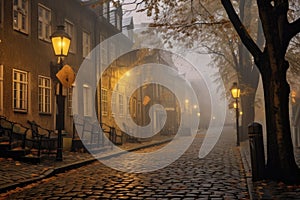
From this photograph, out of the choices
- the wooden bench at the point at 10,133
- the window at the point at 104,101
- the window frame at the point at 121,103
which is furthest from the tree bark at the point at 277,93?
the window frame at the point at 121,103

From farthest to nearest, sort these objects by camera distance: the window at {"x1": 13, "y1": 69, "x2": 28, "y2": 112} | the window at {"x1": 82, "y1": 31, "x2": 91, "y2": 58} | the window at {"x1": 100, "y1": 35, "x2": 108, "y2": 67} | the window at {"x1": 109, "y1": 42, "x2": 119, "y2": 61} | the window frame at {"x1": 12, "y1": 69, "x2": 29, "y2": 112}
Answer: the window at {"x1": 109, "y1": 42, "x2": 119, "y2": 61}, the window at {"x1": 100, "y1": 35, "x2": 108, "y2": 67}, the window at {"x1": 82, "y1": 31, "x2": 91, "y2": 58}, the window at {"x1": 13, "y1": 69, "x2": 28, "y2": 112}, the window frame at {"x1": 12, "y1": 69, "x2": 29, "y2": 112}

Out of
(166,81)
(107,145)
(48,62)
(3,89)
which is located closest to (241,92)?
(107,145)

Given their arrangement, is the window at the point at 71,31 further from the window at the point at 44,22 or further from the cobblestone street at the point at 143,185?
the cobblestone street at the point at 143,185

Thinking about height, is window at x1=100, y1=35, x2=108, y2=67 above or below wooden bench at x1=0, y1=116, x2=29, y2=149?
above

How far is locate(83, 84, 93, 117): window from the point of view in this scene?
25.1 meters

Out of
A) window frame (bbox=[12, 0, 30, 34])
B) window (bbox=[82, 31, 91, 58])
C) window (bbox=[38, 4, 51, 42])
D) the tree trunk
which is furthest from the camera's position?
window (bbox=[82, 31, 91, 58])

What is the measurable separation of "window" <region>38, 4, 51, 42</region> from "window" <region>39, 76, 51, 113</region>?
6.61 feet

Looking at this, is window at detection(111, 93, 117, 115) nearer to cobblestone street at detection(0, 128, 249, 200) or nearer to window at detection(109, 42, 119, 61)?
window at detection(109, 42, 119, 61)

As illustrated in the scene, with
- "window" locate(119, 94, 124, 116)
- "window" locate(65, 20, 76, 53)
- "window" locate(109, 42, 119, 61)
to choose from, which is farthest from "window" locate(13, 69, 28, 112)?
"window" locate(119, 94, 124, 116)

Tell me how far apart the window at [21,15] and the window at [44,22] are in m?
1.34

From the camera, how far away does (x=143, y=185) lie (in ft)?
30.8

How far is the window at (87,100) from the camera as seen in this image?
25125 mm

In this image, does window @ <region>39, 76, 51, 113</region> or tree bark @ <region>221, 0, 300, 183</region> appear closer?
tree bark @ <region>221, 0, 300, 183</region>

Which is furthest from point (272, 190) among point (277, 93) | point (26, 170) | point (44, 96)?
point (44, 96)
